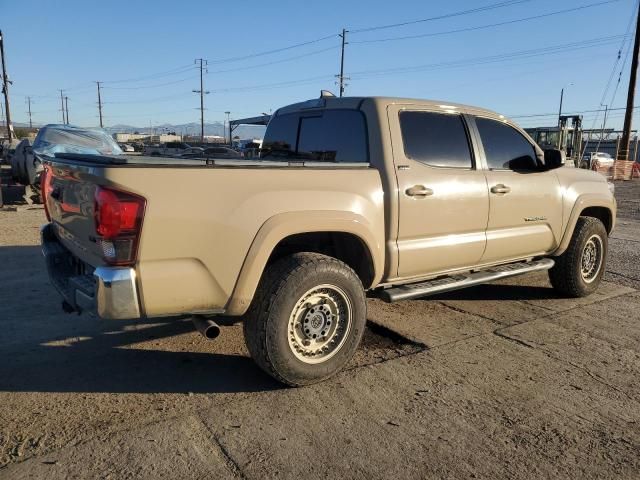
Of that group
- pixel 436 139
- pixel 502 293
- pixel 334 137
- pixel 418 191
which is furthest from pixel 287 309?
pixel 502 293

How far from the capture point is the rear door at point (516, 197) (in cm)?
474

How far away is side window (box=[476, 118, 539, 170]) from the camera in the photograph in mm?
4793

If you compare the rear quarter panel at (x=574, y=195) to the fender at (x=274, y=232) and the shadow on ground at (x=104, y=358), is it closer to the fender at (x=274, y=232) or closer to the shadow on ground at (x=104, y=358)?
the fender at (x=274, y=232)

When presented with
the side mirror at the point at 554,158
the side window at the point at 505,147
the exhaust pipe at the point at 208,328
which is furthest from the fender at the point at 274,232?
the side mirror at the point at 554,158

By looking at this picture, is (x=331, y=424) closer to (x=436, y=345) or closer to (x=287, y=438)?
(x=287, y=438)

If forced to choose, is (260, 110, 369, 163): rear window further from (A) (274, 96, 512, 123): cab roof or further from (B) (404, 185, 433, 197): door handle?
(B) (404, 185, 433, 197): door handle

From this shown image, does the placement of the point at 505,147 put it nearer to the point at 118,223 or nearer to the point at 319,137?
the point at 319,137

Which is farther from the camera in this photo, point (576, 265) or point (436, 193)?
point (576, 265)

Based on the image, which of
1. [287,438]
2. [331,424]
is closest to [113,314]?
[287,438]

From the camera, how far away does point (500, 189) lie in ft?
15.5

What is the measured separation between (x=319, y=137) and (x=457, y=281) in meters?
1.74

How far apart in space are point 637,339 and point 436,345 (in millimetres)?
1821

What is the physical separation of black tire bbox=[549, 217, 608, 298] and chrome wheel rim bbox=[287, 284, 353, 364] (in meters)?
3.15

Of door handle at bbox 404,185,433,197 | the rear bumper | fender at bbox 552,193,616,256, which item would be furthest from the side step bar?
the rear bumper
